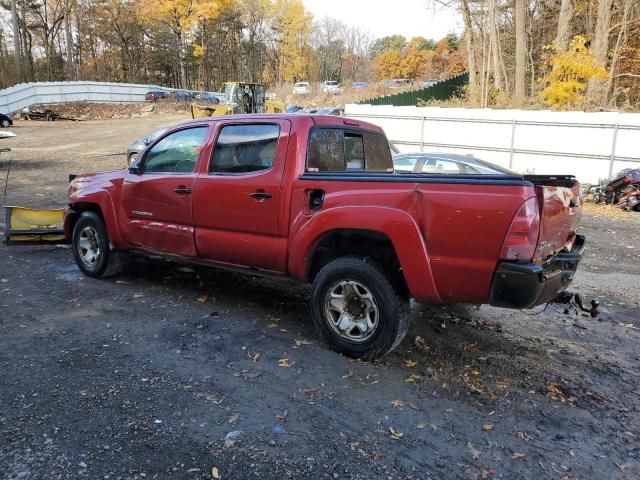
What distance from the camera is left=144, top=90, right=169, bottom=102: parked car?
44275 mm

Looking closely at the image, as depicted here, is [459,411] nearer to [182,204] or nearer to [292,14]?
[182,204]

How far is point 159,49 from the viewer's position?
203 feet

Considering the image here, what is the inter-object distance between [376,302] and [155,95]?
1769 inches

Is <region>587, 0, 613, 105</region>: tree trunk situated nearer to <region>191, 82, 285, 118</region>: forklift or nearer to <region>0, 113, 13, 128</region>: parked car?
<region>191, 82, 285, 118</region>: forklift

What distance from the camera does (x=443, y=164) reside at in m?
9.89

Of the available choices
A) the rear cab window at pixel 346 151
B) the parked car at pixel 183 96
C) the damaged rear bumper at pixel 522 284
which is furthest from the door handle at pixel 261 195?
the parked car at pixel 183 96

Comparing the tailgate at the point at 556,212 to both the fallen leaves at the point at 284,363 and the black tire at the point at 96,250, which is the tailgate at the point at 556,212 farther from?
the black tire at the point at 96,250

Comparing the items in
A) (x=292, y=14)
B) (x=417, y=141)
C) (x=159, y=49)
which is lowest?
(x=417, y=141)

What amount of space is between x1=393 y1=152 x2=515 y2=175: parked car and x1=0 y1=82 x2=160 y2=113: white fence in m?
35.7

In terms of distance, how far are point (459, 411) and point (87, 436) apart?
2.29m

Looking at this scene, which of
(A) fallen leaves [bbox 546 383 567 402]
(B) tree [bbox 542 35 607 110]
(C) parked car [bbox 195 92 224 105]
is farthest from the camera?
(C) parked car [bbox 195 92 224 105]

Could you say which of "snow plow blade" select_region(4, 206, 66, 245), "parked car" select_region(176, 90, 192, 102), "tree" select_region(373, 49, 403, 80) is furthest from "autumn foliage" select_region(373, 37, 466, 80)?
"snow plow blade" select_region(4, 206, 66, 245)

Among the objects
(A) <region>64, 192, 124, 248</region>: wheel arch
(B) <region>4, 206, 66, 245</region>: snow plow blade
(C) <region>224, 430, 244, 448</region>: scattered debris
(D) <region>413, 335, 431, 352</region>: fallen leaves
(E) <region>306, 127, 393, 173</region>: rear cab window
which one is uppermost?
(E) <region>306, 127, 393, 173</region>: rear cab window

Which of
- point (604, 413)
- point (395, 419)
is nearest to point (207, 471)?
point (395, 419)
